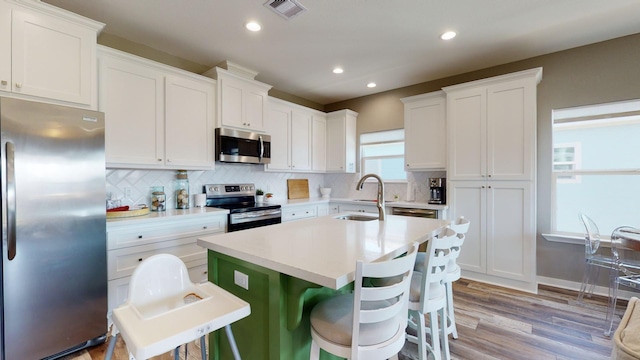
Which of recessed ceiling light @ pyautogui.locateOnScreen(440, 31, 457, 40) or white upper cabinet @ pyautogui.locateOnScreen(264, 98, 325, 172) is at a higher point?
recessed ceiling light @ pyautogui.locateOnScreen(440, 31, 457, 40)

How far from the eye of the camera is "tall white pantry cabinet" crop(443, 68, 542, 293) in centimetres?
304

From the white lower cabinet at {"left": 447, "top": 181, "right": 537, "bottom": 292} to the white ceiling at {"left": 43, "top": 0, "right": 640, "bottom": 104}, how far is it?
1581 mm

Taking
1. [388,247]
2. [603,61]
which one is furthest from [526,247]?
[388,247]

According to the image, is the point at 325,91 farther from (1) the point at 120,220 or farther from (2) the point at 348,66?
(1) the point at 120,220

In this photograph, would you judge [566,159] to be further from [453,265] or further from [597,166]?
[453,265]

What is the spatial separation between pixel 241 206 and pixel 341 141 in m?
2.17

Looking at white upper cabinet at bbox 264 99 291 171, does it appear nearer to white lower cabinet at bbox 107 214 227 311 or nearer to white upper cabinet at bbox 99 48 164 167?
white lower cabinet at bbox 107 214 227 311

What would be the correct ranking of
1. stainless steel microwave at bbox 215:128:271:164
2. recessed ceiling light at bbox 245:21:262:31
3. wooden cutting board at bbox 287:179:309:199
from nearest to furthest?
1. recessed ceiling light at bbox 245:21:262:31
2. stainless steel microwave at bbox 215:128:271:164
3. wooden cutting board at bbox 287:179:309:199

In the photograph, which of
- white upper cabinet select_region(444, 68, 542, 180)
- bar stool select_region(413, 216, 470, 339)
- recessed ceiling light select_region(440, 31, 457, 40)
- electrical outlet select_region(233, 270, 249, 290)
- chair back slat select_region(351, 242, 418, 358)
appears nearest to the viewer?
chair back slat select_region(351, 242, 418, 358)

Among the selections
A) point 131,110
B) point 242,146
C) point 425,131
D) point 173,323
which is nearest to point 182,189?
point 242,146

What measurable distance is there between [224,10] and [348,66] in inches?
66.8

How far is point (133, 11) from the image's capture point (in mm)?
2318

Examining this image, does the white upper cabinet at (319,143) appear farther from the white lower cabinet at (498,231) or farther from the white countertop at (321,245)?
the white countertop at (321,245)

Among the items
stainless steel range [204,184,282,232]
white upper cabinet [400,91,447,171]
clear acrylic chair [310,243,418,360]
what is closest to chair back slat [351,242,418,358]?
clear acrylic chair [310,243,418,360]
